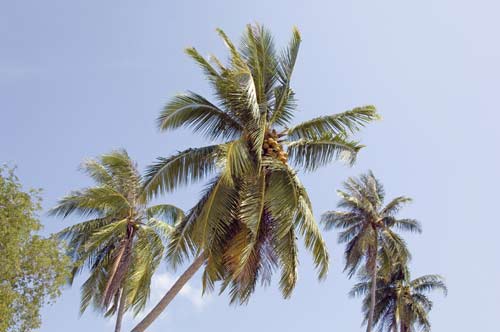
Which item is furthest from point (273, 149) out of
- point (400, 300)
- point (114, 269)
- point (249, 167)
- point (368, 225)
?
point (400, 300)

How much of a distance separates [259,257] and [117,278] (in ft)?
19.4

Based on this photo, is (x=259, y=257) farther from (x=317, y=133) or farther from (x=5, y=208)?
(x=5, y=208)

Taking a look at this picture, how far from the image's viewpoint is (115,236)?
21.9 metres

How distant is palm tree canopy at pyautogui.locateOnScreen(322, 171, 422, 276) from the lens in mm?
32469

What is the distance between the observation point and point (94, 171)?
23844 mm

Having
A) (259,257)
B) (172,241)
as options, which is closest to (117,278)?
(172,241)

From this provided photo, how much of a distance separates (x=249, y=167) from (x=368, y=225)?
59.5 ft

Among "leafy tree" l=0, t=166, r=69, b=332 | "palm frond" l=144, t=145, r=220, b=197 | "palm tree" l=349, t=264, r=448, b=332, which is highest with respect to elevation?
"palm tree" l=349, t=264, r=448, b=332

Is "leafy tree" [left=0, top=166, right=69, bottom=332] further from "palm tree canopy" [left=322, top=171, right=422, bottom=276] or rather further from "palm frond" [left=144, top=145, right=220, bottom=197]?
"palm tree canopy" [left=322, top=171, right=422, bottom=276]

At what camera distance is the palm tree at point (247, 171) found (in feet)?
52.2

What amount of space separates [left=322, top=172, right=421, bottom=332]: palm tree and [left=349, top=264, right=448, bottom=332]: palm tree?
4.68m

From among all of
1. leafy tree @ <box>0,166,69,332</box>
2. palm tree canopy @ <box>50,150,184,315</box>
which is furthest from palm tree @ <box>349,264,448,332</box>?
leafy tree @ <box>0,166,69,332</box>

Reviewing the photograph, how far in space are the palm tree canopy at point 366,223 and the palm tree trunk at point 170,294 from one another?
17.0m

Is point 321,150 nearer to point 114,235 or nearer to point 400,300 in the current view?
point 114,235
